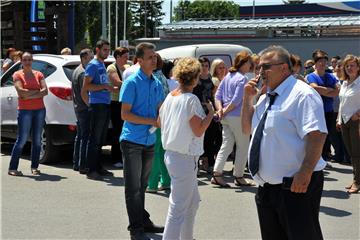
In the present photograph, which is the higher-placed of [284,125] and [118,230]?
[284,125]

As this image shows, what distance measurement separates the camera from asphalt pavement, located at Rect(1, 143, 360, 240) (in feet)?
18.3

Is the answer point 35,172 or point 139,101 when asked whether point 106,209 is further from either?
point 35,172

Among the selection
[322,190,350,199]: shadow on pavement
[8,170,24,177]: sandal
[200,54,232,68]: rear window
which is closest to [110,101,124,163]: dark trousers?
[8,170,24,177]: sandal

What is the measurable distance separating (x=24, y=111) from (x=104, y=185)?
1.67 metres

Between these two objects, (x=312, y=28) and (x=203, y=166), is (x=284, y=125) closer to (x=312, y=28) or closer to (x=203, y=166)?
(x=203, y=166)

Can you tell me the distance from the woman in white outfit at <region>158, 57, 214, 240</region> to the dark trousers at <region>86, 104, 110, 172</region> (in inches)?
133

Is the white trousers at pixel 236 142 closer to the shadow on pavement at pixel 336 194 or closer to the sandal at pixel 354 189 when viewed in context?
the shadow on pavement at pixel 336 194

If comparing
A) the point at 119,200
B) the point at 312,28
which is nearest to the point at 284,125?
the point at 119,200

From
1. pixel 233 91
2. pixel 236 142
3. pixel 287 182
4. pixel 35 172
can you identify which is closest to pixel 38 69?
pixel 35 172

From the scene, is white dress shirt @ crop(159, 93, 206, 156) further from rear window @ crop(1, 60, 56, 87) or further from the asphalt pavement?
rear window @ crop(1, 60, 56, 87)

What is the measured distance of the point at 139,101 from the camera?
5.24m

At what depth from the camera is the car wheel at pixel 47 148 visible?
892cm

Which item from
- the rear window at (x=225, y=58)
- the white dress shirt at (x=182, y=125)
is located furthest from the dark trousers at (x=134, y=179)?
the rear window at (x=225, y=58)

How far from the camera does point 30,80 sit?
816cm
